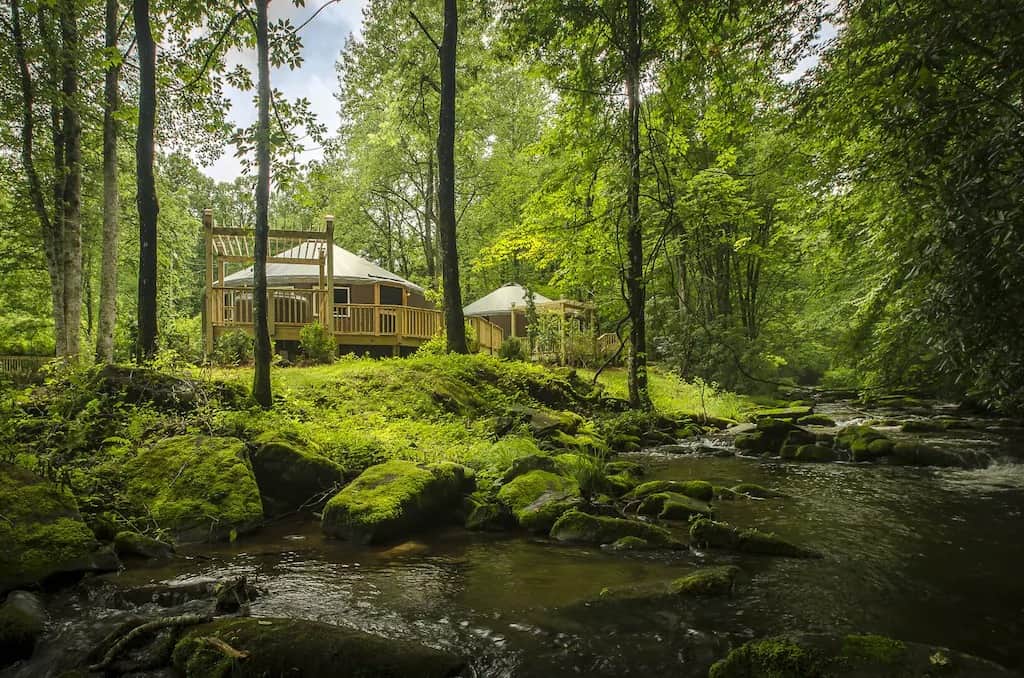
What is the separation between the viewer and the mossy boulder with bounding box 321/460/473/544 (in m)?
5.33

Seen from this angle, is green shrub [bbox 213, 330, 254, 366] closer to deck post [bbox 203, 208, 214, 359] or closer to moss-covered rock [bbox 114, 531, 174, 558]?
deck post [bbox 203, 208, 214, 359]

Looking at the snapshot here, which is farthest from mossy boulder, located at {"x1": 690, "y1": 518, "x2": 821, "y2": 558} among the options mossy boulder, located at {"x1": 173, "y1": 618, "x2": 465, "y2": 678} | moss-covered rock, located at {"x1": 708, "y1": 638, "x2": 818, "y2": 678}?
mossy boulder, located at {"x1": 173, "y1": 618, "x2": 465, "y2": 678}

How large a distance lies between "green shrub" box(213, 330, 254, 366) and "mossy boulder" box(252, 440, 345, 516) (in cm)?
768

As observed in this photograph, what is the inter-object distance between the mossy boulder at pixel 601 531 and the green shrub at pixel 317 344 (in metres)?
10.2

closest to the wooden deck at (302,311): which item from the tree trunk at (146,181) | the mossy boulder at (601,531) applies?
the tree trunk at (146,181)

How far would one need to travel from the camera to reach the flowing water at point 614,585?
333 centimetres

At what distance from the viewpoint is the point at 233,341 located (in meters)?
13.7

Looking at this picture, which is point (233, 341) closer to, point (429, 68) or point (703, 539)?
point (429, 68)

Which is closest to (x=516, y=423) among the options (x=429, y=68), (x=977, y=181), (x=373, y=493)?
(x=373, y=493)

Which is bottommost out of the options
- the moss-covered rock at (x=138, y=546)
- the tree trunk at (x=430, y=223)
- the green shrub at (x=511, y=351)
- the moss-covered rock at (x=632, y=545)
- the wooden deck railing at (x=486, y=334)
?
the moss-covered rock at (x=632, y=545)

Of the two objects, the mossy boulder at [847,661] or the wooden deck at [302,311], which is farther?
the wooden deck at [302,311]

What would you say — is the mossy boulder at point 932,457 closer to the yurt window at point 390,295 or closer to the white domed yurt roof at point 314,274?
the white domed yurt roof at point 314,274

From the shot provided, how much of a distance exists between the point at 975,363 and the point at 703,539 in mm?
2587

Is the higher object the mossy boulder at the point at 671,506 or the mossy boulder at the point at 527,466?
the mossy boulder at the point at 527,466
